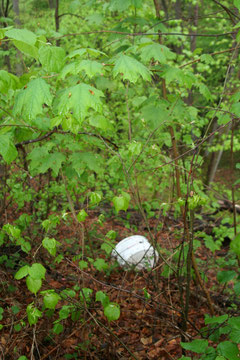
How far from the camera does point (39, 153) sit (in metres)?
2.79

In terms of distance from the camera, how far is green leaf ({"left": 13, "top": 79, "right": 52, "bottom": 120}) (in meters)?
1.82

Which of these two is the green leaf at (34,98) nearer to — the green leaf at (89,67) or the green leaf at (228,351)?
the green leaf at (89,67)

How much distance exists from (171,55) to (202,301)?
301 centimetres

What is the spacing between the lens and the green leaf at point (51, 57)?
199 centimetres

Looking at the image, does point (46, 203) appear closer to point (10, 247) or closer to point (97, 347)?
point (10, 247)

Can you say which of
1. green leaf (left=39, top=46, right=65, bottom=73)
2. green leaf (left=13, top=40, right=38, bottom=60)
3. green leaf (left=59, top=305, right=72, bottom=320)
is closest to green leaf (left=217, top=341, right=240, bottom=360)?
green leaf (left=59, top=305, right=72, bottom=320)

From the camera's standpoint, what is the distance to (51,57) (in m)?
2.00

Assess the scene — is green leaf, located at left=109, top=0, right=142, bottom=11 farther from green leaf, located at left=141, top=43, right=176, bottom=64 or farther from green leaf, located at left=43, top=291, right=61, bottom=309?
green leaf, located at left=43, top=291, right=61, bottom=309

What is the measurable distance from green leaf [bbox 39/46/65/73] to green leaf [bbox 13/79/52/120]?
0.19 metres

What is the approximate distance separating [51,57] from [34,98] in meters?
0.37

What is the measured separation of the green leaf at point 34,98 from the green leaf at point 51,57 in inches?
7.4

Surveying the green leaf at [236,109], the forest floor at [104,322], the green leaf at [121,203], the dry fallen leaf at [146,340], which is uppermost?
the green leaf at [236,109]

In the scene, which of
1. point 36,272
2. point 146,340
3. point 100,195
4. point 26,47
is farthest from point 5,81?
point 146,340

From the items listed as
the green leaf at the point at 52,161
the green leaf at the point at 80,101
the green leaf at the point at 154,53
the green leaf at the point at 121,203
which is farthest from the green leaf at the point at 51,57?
the green leaf at the point at 121,203
